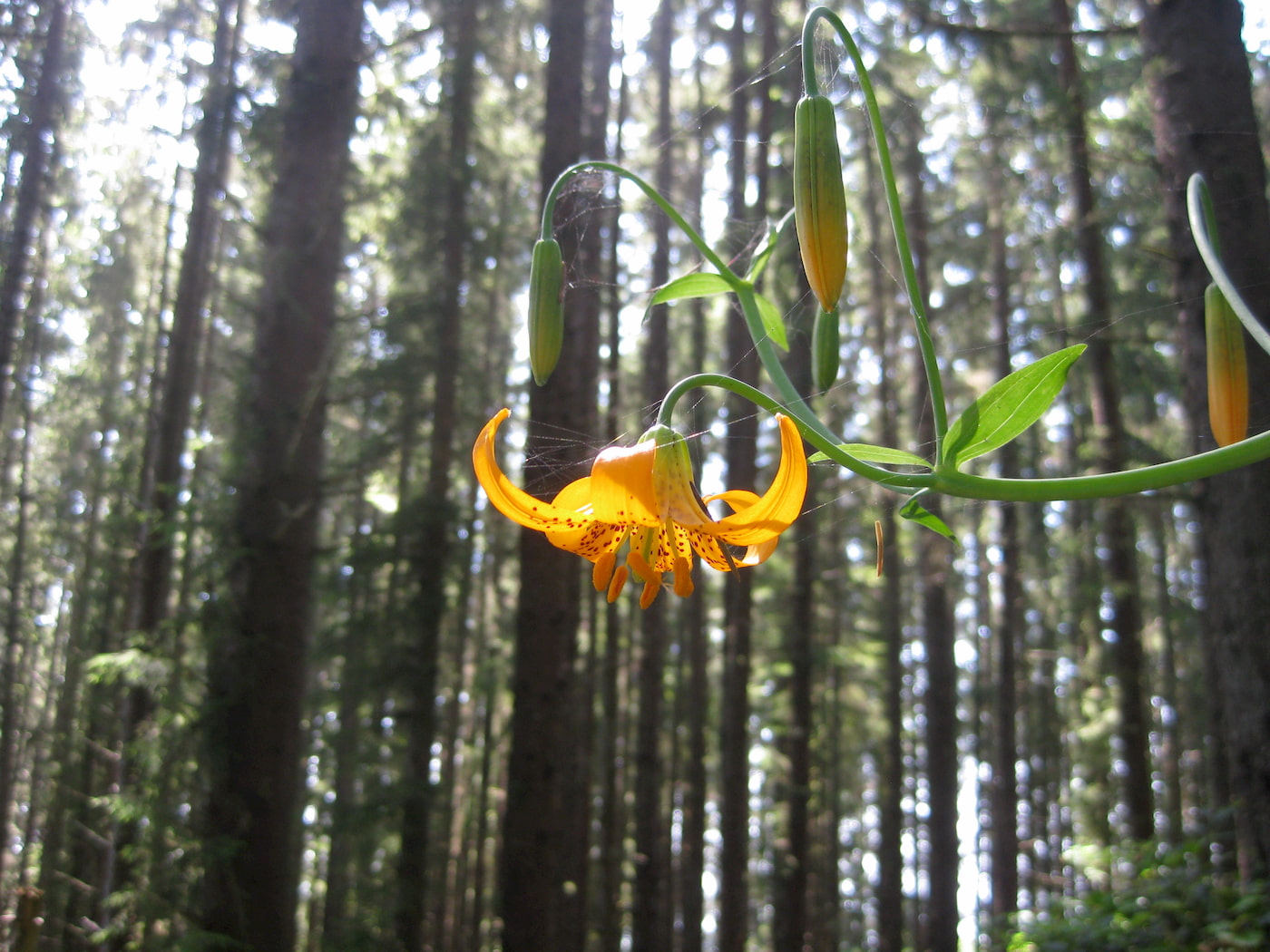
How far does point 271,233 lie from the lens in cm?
525

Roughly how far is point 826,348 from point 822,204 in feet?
1.39

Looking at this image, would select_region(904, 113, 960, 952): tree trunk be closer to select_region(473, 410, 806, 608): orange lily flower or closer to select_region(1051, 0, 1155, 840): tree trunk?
select_region(1051, 0, 1155, 840): tree trunk

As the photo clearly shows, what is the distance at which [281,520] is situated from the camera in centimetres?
505

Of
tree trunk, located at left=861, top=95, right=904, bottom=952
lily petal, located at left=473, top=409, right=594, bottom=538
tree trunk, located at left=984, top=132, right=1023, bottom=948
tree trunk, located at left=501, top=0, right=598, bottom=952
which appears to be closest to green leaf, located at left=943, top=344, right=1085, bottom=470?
lily petal, located at left=473, top=409, right=594, bottom=538

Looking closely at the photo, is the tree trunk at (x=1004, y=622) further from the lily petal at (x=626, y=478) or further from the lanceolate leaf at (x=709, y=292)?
the lily petal at (x=626, y=478)

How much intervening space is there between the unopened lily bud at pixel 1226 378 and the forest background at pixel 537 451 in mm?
601

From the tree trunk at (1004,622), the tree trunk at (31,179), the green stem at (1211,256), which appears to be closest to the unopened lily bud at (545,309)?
the green stem at (1211,256)

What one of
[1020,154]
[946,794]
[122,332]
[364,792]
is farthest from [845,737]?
[122,332]

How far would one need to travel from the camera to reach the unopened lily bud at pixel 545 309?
1356 mm

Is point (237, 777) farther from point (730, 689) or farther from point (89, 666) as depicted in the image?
point (730, 689)

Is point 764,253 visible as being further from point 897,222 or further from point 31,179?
point 31,179

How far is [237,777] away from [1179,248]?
4.96 metres

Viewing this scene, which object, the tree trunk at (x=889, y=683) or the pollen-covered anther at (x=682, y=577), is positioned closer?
the pollen-covered anther at (x=682, y=577)

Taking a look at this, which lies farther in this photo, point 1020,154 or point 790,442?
point 1020,154
